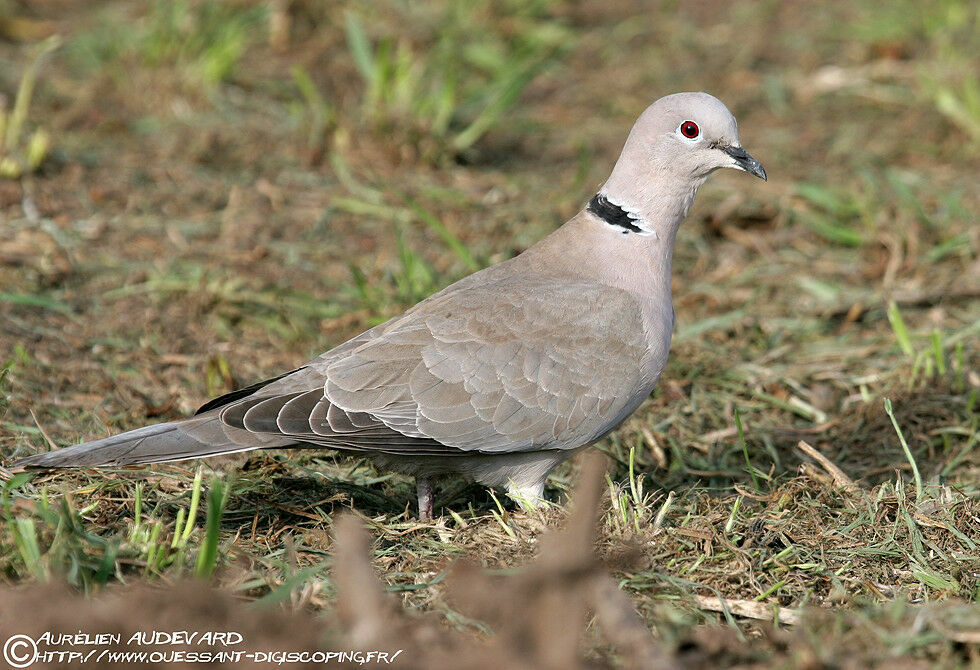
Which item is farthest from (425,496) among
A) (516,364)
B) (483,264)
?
(483,264)

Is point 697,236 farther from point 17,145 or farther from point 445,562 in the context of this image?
point 17,145

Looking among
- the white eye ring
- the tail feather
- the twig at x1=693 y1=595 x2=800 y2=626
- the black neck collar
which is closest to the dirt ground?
the twig at x1=693 y1=595 x2=800 y2=626

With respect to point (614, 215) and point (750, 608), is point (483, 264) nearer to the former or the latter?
point (614, 215)

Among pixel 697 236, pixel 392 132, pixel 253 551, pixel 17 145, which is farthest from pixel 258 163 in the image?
pixel 253 551

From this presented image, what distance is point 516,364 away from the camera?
12.5 feet

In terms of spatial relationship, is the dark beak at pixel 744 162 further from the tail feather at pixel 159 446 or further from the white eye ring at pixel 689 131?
the tail feather at pixel 159 446

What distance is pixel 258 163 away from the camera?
21.9ft

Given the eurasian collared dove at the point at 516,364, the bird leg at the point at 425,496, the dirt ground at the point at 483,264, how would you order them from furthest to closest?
the bird leg at the point at 425,496 → the eurasian collared dove at the point at 516,364 → the dirt ground at the point at 483,264

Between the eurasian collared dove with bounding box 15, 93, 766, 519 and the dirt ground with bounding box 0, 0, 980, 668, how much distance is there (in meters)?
0.23

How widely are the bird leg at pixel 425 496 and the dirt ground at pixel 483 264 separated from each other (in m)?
0.14

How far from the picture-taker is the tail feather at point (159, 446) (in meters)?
3.29

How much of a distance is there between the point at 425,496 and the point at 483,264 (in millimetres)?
1919

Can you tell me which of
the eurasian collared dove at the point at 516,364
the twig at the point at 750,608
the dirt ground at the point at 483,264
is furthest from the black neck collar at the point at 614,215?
the twig at the point at 750,608

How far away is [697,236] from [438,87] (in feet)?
6.03
